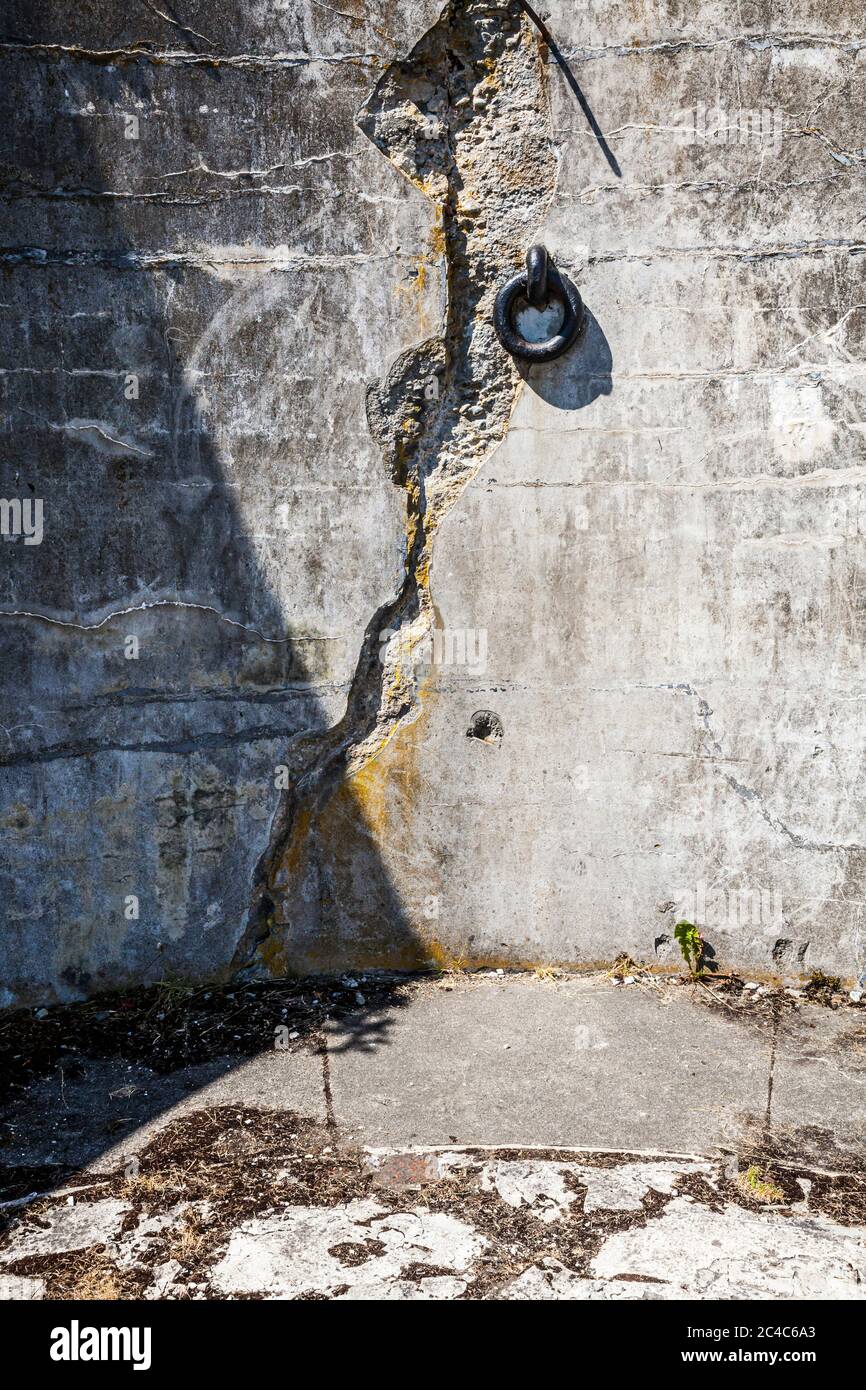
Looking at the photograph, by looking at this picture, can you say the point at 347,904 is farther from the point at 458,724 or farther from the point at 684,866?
the point at 684,866

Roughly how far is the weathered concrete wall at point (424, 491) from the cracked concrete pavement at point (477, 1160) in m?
0.53

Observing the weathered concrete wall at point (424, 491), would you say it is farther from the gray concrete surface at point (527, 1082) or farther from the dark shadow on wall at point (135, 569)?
the gray concrete surface at point (527, 1082)

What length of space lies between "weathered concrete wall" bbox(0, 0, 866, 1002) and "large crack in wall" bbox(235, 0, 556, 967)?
0.05ft

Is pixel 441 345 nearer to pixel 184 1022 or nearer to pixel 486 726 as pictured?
pixel 486 726

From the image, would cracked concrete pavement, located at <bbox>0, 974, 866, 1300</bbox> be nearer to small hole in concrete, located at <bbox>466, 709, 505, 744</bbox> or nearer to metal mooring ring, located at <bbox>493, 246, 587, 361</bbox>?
small hole in concrete, located at <bbox>466, 709, 505, 744</bbox>

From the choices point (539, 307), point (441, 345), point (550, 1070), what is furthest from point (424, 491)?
point (550, 1070)

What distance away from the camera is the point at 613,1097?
3.31 m

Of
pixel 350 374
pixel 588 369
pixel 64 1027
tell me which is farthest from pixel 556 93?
pixel 64 1027

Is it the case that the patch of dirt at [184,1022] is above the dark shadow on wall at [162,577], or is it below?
below

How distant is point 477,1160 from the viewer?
2.98 m

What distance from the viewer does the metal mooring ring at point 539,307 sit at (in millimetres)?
3898

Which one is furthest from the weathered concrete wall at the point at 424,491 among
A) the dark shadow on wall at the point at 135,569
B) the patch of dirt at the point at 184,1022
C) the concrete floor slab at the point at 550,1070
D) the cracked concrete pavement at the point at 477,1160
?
the cracked concrete pavement at the point at 477,1160

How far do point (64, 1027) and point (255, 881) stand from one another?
89cm

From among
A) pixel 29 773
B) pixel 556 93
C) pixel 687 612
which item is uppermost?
pixel 556 93
